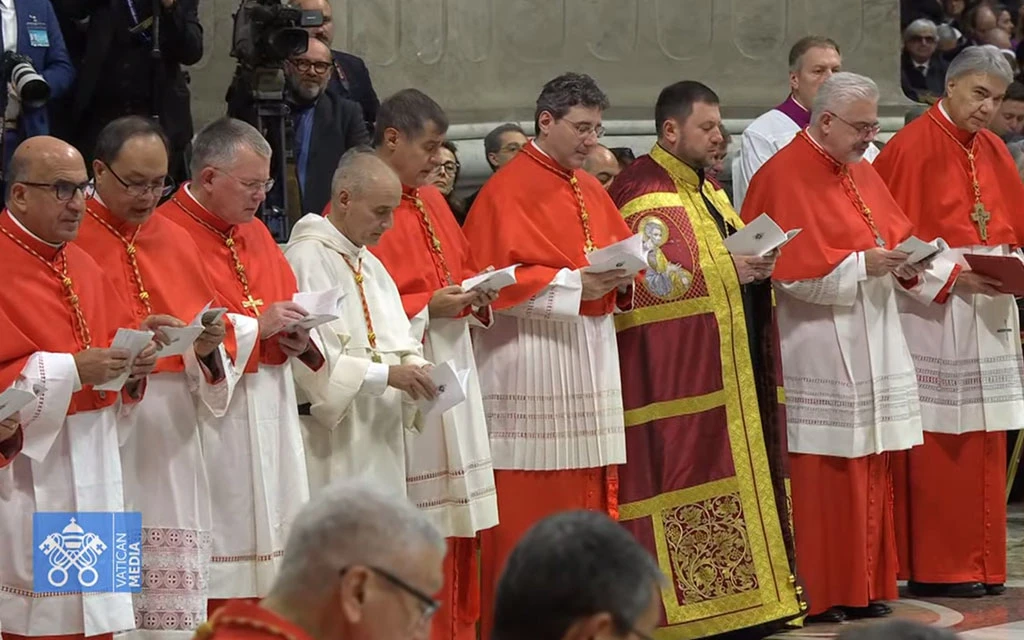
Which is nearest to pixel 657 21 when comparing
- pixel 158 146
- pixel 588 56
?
pixel 588 56

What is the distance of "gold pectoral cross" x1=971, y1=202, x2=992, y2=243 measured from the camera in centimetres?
921

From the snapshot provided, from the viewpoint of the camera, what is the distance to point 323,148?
873 centimetres

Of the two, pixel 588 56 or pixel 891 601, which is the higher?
pixel 588 56

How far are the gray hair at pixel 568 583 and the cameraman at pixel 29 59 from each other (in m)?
4.90

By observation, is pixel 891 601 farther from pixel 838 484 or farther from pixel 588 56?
pixel 588 56

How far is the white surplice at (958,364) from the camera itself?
9.16 meters

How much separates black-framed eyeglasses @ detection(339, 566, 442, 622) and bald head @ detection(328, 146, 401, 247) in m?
3.78

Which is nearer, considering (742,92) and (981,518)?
(981,518)

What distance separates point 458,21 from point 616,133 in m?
1.24

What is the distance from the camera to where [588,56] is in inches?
476

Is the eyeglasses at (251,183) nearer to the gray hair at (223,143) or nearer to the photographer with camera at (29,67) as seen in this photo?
the gray hair at (223,143)

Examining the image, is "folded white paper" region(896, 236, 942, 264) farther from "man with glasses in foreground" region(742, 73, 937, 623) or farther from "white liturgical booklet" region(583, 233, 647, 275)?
"white liturgical booklet" region(583, 233, 647, 275)

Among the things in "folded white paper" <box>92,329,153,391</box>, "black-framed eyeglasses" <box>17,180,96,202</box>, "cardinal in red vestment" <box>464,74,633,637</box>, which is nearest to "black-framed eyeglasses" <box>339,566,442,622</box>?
"folded white paper" <box>92,329,153,391</box>

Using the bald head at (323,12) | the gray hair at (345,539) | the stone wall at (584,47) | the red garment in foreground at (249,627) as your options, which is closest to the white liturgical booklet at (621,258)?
the bald head at (323,12)
